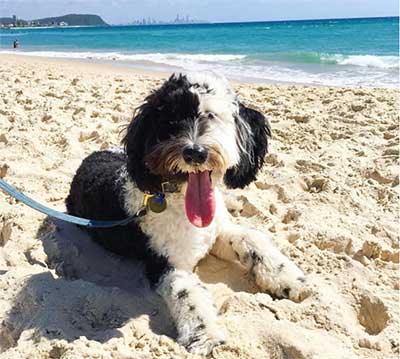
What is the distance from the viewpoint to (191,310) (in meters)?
3.06

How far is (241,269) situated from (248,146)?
37.7 inches

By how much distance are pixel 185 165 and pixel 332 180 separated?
8.41 ft

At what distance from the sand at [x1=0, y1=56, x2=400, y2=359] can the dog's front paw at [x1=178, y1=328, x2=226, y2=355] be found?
0.06 m

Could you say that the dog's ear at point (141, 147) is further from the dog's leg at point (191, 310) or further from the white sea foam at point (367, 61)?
the white sea foam at point (367, 61)

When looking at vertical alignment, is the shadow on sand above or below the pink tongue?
below

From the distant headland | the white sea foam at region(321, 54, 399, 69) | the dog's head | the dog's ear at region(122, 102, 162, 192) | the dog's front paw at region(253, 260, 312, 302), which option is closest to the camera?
the dog's head

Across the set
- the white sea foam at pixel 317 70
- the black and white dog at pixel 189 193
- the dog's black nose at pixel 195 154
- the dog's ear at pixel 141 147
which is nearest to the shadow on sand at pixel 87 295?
the black and white dog at pixel 189 193

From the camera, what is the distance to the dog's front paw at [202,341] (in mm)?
2820

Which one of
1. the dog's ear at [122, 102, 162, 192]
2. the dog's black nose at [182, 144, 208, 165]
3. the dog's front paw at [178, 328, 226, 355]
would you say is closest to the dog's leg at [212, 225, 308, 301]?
the dog's front paw at [178, 328, 226, 355]

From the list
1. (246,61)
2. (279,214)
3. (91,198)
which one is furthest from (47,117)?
(246,61)

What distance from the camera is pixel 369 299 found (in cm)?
323

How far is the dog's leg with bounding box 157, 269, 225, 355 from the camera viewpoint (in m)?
2.86

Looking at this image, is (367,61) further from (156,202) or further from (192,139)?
(192,139)

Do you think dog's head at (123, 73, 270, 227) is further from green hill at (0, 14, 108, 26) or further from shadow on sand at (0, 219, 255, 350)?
green hill at (0, 14, 108, 26)
